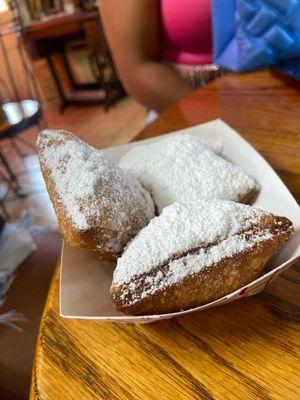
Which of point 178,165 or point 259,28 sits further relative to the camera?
point 259,28

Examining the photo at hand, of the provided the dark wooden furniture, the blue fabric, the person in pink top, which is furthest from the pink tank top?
the dark wooden furniture

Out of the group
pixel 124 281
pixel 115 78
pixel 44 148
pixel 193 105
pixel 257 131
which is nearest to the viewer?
pixel 124 281

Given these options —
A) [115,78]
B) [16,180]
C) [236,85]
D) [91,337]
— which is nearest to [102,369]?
[91,337]

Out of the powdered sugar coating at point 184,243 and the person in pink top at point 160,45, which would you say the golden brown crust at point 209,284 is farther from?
the person in pink top at point 160,45

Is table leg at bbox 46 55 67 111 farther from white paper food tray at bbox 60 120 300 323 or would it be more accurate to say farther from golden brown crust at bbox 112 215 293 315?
golden brown crust at bbox 112 215 293 315

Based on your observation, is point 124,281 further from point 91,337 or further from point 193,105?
point 193,105

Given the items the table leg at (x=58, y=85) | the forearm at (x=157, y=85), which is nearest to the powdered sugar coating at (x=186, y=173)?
Result: the forearm at (x=157, y=85)
